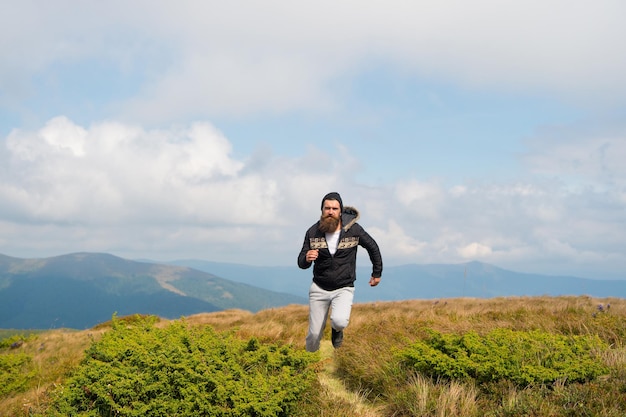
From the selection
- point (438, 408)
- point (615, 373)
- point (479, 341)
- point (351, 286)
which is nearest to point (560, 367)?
point (615, 373)

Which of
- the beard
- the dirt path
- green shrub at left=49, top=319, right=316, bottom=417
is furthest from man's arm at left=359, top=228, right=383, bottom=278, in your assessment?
green shrub at left=49, top=319, right=316, bottom=417

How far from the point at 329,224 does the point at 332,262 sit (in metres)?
0.65

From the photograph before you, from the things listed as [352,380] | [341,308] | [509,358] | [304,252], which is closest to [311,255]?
[304,252]

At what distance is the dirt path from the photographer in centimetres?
496

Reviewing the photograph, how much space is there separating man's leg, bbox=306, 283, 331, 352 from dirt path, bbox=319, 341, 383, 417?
1.23ft

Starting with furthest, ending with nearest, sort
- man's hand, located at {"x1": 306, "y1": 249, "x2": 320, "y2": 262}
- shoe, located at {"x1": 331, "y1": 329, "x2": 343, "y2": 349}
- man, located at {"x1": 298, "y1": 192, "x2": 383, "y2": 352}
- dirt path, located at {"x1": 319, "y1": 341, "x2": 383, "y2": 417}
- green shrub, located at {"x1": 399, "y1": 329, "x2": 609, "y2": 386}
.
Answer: shoe, located at {"x1": 331, "y1": 329, "x2": 343, "y2": 349}, man, located at {"x1": 298, "y1": 192, "x2": 383, "y2": 352}, man's hand, located at {"x1": 306, "y1": 249, "x2": 320, "y2": 262}, green shrub, located at {"x1": 399, "y1": 329, "x2": 609, "y2": 386}, dirt path, located at {"x1": 319, "y1": 341, "x2": 383, "y2": 417}

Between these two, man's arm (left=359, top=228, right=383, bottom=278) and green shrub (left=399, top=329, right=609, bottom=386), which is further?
man's arm (left=359, top=228, right=383, bottom=278)

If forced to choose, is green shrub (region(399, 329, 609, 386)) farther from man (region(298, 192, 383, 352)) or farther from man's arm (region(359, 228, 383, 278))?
man's arm (region(359, 228, 383, 278))

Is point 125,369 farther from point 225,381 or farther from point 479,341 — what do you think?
point 479,341

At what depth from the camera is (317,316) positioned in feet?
24.9

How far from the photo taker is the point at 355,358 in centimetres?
671

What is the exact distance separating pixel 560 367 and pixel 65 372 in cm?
834

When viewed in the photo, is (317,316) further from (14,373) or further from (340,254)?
(14,373)

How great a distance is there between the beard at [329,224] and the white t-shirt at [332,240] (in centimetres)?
11
